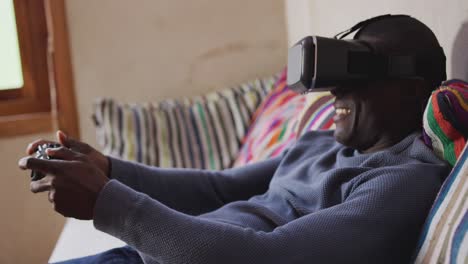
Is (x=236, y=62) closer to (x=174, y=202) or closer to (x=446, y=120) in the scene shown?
(x=174, y=202)

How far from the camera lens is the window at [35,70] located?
2.30 m

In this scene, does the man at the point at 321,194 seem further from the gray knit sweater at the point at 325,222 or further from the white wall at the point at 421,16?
the white wall at the point at 421,16

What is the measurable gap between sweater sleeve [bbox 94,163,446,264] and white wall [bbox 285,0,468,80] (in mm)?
353

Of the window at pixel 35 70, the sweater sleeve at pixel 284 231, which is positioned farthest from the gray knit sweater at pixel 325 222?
the window at pixel 35 70

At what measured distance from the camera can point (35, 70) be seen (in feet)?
7.93

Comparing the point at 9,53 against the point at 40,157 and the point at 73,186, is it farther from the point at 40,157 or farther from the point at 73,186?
the point at 73,186

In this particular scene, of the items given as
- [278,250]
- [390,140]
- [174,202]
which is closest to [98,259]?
[174,202]

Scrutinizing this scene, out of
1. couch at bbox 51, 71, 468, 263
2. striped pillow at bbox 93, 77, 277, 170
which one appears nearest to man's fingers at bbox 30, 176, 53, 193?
couch at bbox 51, 71, 468, 263

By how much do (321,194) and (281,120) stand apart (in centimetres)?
87

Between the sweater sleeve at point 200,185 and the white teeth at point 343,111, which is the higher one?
the white teeth at point 343,111

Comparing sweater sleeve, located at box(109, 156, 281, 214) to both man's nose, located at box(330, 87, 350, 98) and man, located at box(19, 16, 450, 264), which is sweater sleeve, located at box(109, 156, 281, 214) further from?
man's nose, located at box(330, 87, 350, 98)

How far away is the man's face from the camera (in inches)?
38.0

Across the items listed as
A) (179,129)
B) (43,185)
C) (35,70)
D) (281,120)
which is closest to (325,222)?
(43,185)

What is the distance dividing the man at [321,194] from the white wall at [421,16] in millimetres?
110
